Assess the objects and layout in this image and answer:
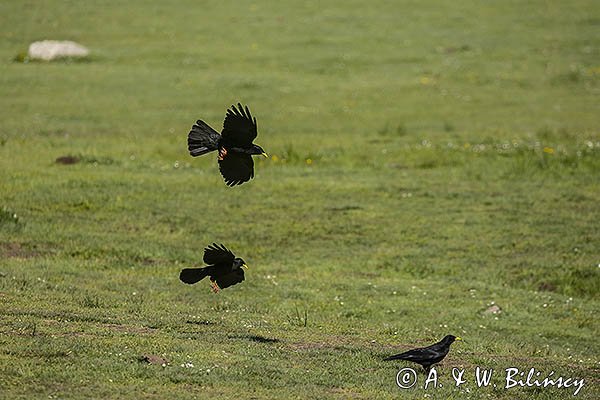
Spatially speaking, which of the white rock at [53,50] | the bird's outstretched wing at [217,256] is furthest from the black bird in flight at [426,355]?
the white rock at [53,50]

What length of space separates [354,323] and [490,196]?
873cm

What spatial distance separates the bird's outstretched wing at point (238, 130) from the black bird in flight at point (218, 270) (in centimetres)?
144

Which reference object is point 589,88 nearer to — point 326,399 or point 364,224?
point 364,224

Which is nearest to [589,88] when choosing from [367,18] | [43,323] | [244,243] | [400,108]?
[400,108]

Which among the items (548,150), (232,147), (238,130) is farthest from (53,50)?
(238,130)

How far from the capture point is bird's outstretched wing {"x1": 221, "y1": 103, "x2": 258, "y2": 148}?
408 inches

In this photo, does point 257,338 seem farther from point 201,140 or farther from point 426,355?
point 201,140

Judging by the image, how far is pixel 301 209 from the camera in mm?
20375

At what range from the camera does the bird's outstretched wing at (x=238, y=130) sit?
34.0 ft

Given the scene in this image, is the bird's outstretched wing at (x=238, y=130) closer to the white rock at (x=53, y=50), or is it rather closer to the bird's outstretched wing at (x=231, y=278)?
the bird's outstretched wing at (x=231, y=278)

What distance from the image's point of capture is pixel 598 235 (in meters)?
19.3

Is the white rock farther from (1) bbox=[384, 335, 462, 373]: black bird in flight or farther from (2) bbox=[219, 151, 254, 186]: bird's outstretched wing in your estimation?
(1) bbox=[384, 335, 462, 373]: black bird in flight

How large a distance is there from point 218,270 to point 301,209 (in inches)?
343

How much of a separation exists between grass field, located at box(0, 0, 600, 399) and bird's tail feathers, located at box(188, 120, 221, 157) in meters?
2.10
